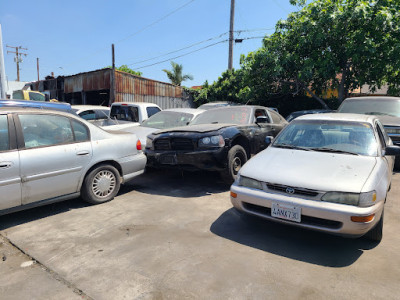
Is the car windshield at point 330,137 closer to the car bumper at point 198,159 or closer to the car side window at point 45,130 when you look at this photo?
the car bumper at point 198,159

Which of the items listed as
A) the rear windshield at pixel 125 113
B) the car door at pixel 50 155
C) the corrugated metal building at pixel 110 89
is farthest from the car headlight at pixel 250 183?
the corrugated metal building at pixel 110 89

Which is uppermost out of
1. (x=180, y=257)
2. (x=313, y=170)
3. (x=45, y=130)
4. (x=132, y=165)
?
(x=45, y=130)

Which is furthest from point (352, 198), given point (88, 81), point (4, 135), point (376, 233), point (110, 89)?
point (88, 81)

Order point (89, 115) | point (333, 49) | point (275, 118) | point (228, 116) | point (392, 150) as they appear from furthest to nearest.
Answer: point (333, 49) → point (89, 115) → point (275, 118) → point (228, 116) → point (392, 150)

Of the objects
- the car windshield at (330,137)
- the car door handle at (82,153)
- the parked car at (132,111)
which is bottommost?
the car door handle at (82,153)

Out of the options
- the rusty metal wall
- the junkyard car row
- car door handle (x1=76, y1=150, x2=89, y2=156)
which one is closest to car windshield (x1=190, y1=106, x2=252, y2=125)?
the junkyard car row

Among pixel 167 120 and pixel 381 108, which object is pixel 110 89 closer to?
pixel 167 120

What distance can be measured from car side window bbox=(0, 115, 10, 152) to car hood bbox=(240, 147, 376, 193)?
300cm

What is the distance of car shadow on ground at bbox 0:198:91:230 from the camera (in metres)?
3.90

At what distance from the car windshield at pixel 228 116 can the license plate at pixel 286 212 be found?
3281 mm

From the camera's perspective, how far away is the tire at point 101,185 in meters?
4.43

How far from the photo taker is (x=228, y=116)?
641 centimetres

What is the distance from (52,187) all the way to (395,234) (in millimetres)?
4560

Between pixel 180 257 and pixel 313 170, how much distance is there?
5.85 ft
